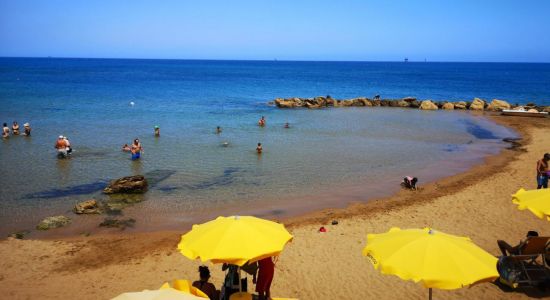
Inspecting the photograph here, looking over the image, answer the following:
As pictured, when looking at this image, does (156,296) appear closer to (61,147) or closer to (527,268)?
(527,268)

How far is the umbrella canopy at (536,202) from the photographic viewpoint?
7980 mm

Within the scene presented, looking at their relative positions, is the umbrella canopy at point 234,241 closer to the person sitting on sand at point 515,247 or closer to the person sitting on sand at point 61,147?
the person sitting on sand at point 515,247

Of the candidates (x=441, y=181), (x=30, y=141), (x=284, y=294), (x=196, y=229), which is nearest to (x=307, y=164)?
(x=441, y=181)

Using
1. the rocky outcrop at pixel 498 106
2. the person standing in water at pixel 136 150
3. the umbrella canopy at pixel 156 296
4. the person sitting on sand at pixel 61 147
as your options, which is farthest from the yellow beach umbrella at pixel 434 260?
the rocky outcrop at pixel 498 106

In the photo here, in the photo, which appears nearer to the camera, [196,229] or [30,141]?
[196,229]

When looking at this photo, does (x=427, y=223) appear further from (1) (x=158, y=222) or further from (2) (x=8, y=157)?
(2) (x=8, y=157)

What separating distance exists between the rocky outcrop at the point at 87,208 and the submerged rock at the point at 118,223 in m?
0.92

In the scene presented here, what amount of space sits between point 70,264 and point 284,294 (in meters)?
5.79

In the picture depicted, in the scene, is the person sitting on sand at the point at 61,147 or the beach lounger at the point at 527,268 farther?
the person sitting on sand at the point at 61,147

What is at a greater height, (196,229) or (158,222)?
(196,229)

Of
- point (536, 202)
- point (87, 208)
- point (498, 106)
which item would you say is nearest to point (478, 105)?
point (498, 106)

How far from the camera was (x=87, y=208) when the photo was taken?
14.5m

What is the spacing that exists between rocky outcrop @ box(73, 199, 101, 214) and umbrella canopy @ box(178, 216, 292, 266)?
889 cm

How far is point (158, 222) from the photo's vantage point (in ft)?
45.3
